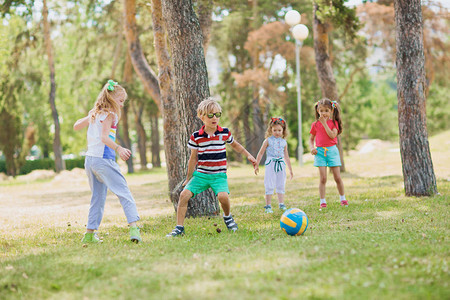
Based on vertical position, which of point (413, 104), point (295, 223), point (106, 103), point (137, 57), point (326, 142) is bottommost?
point (295, 223)

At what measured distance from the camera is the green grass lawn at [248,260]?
3510 millimetres

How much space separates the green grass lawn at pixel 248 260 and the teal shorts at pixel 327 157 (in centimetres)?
102

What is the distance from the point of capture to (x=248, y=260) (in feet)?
14.4

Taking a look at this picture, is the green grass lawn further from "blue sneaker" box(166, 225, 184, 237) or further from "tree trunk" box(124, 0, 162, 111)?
"tree trunk" box(124, 0, 162, 111)

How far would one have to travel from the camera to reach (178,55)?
7.56 m

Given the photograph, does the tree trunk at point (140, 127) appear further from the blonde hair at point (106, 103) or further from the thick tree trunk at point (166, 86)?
the blonde hair at point (106, 103)

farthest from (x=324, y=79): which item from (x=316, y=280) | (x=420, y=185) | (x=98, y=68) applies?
(x=98, y=68)

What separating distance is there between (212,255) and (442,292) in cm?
220

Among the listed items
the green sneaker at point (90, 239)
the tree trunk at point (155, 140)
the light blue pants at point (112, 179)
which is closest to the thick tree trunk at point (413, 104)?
the light blue pants at point (112, 179)

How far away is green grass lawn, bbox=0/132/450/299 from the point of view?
3.51 m

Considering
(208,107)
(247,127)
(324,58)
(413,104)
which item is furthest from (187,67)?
(247,127)

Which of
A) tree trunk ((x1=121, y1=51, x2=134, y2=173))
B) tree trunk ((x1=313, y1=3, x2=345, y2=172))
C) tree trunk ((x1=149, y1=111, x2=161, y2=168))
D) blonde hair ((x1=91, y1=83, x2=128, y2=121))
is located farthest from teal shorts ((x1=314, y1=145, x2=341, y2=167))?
tree trunk ((x1=149, y1=111, x2=161, y2=168))

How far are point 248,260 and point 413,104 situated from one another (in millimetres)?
5863

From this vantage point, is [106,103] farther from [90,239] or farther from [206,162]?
[90,239]
